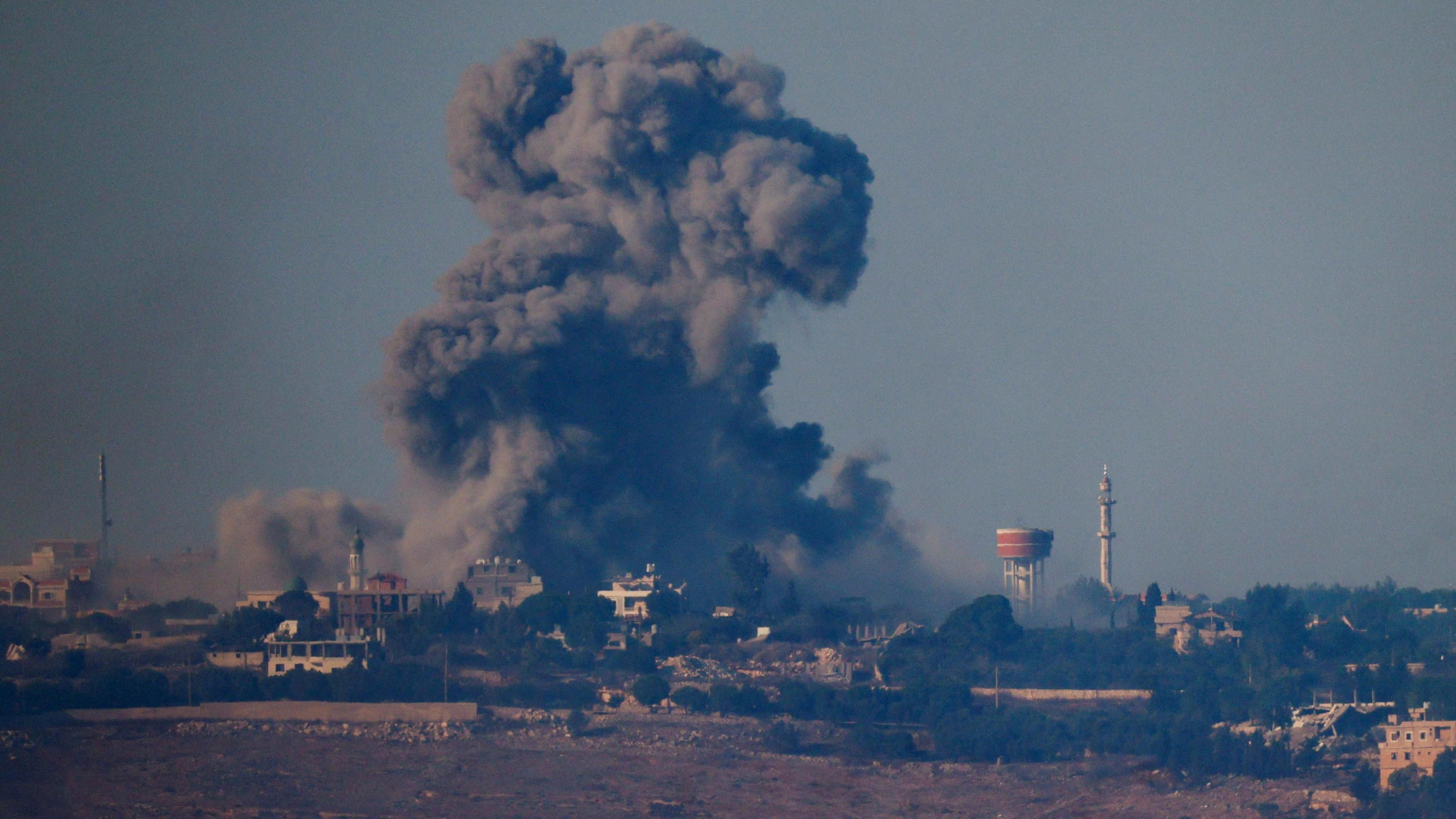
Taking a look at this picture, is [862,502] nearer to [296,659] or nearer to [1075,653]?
[1075,653]

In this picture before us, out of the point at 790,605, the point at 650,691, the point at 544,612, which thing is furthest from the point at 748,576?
the point at 650,691

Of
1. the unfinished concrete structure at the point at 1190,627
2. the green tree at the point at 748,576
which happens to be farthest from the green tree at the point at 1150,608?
the green tree at the point at 748,576

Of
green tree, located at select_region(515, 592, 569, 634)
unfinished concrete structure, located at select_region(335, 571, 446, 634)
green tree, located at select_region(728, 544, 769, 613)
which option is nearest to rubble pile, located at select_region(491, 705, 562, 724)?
green tree, located at select_region(515, 592, 569, 634)

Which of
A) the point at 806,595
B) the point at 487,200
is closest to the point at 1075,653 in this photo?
the point at 806,595

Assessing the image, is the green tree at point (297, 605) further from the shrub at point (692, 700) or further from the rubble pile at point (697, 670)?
the shrub at point (692, 700)

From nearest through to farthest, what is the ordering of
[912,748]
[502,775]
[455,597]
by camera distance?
[502,775] → [912,748] → [455,597]

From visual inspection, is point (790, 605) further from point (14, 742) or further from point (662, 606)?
point (14, 742)
